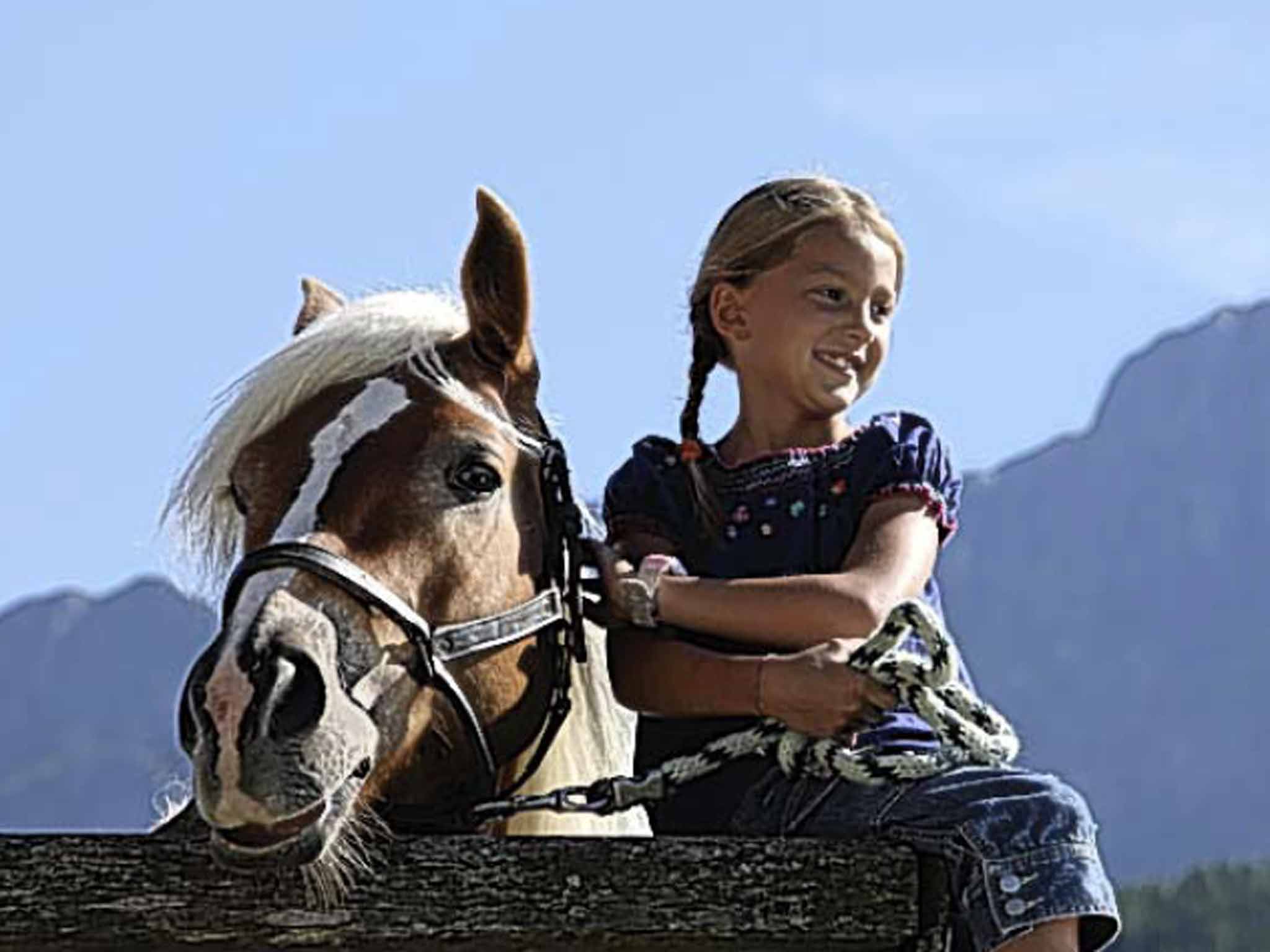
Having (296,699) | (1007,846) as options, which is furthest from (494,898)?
(1007,846)

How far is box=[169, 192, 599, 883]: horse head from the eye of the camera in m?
3.59

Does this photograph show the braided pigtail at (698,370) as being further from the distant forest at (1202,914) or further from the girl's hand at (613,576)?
the distant forest at (1202,914)

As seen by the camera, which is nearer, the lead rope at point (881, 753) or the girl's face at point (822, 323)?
the lead rope at point (881, 753)

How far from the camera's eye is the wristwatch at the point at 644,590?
4.19 metres

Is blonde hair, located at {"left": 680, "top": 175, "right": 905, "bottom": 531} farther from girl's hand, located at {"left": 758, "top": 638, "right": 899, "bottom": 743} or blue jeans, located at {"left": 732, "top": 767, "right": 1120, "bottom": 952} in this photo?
blue jeans, located at {"left": 732, "top": 767, "right": 1120, "bottom": 952}

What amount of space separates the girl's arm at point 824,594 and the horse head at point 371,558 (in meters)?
0.22

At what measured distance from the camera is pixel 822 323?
4414mm

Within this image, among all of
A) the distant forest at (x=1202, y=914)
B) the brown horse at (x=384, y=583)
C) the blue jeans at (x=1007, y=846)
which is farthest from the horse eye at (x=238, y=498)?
the distant forest at (x=1202, y=914)

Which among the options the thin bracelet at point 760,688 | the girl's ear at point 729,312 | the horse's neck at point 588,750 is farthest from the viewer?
the girl's ear at point 729,312

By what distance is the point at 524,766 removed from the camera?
4.25 metres

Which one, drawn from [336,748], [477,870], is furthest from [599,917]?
[336,748]

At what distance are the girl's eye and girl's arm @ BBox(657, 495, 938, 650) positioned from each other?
0.91 feet

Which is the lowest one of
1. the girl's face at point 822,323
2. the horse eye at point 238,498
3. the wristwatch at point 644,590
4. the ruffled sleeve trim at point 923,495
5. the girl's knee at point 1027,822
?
the girl's knee at point 1027,822

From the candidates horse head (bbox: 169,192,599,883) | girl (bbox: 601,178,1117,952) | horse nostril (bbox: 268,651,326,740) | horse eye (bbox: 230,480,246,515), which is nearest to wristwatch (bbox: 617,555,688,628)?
girl (bbox: 601,178,1117,952)
